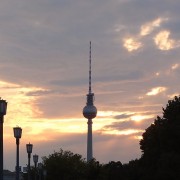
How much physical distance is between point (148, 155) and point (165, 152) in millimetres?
5335

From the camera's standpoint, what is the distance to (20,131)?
42.1 metres

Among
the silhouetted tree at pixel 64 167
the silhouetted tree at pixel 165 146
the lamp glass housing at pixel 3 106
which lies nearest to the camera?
the lamp glass housing at pixel 3 106

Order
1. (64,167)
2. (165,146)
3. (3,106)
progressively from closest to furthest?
(3,106) < (165,146) < (64,167)

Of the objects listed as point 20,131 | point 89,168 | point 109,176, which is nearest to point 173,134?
point 20,131

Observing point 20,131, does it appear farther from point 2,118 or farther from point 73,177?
point 73,177

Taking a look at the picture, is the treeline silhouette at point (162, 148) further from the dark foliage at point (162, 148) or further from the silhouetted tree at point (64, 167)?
the silhouetted tree at point (64, 167)

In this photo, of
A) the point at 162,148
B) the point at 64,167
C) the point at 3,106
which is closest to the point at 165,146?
the point at 162,148

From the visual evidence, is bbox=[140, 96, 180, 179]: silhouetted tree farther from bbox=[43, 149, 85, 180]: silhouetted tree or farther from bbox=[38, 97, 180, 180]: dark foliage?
bbox=[43, 149, 85, 180]: silhouetted tree

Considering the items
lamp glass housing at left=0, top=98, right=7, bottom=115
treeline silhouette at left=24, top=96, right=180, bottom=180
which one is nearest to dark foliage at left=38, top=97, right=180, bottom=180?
treeline silhouette at left=24, top=96, right=180, bottom=180

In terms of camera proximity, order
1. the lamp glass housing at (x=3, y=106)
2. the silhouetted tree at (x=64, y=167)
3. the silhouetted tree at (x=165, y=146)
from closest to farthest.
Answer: the lamp glass housing at (x=3, y=106)
the silhouetted tree at (x=165, y=146)
the silhouetted tree at (x=64, y=167)

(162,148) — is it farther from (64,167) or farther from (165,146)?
(64,167)

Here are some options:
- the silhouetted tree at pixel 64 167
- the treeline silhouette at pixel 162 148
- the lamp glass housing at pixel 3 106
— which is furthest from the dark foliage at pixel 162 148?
the lamp glass housing at pixel 3 106

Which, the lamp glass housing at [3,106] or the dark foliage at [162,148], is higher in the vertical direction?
the dark foliage at [162,148]

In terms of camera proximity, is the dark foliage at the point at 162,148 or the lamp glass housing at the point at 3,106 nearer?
the lamp glass housing at the point at 3,106
